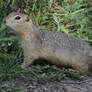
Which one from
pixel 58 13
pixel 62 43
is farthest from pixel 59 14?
pixel 62 43

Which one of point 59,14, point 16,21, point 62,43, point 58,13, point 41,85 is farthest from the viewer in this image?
point 58,13

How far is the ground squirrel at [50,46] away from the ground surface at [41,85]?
412mm

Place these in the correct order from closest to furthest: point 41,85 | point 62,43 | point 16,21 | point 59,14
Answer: point 41,85 < point 16,21 < point 62,43 < point 59,14

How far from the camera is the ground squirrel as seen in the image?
4676mm

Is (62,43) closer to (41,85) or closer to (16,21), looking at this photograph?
(16,21)

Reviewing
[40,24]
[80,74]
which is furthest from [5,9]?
[80,74]

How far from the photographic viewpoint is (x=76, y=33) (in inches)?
255

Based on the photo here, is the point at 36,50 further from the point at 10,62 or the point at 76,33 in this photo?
the point at 76,33

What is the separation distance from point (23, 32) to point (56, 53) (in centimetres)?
70

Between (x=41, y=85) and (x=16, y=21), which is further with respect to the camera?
(x=16, y=21)

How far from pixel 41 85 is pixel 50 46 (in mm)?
989

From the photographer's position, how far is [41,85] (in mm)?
4047

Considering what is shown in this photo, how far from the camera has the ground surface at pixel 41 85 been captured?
371cm

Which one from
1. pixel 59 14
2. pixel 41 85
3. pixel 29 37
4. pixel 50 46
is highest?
pixel 59 14
